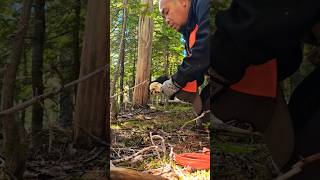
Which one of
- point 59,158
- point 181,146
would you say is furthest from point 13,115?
point 181,146

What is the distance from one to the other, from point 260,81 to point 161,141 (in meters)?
0.85

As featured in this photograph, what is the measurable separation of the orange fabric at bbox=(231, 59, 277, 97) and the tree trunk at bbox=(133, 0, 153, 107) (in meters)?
1.22

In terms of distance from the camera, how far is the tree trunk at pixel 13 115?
1.02 meters

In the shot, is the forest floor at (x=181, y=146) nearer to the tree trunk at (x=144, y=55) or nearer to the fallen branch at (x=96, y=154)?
the tree trunk at (x=144, y=55)

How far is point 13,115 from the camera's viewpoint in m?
1.04

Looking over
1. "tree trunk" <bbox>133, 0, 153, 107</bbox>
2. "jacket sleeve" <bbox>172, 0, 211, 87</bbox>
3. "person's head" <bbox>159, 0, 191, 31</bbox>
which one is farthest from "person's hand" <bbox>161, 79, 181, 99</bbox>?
"tree trunk" <bbox>133, 0, 153, 107</bbox>

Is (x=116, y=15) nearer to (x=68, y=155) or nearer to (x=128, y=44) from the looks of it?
(x=128, y=44)

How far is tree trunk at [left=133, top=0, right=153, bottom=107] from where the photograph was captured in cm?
202

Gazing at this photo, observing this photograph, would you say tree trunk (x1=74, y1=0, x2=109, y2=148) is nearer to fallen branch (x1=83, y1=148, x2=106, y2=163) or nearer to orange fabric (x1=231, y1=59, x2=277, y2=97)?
fallen branch (x1=83, y1=148, x2=106, y2=163)

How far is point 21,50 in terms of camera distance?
3.38 feet

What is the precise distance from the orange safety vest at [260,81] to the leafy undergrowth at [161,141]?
68cm

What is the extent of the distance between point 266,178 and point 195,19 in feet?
2.62

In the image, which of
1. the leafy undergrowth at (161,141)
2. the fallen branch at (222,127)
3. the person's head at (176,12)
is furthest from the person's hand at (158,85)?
the fallen branch at (222,127)

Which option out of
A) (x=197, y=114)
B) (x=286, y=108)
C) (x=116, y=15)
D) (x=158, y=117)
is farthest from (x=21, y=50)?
(x=116, y=15)
